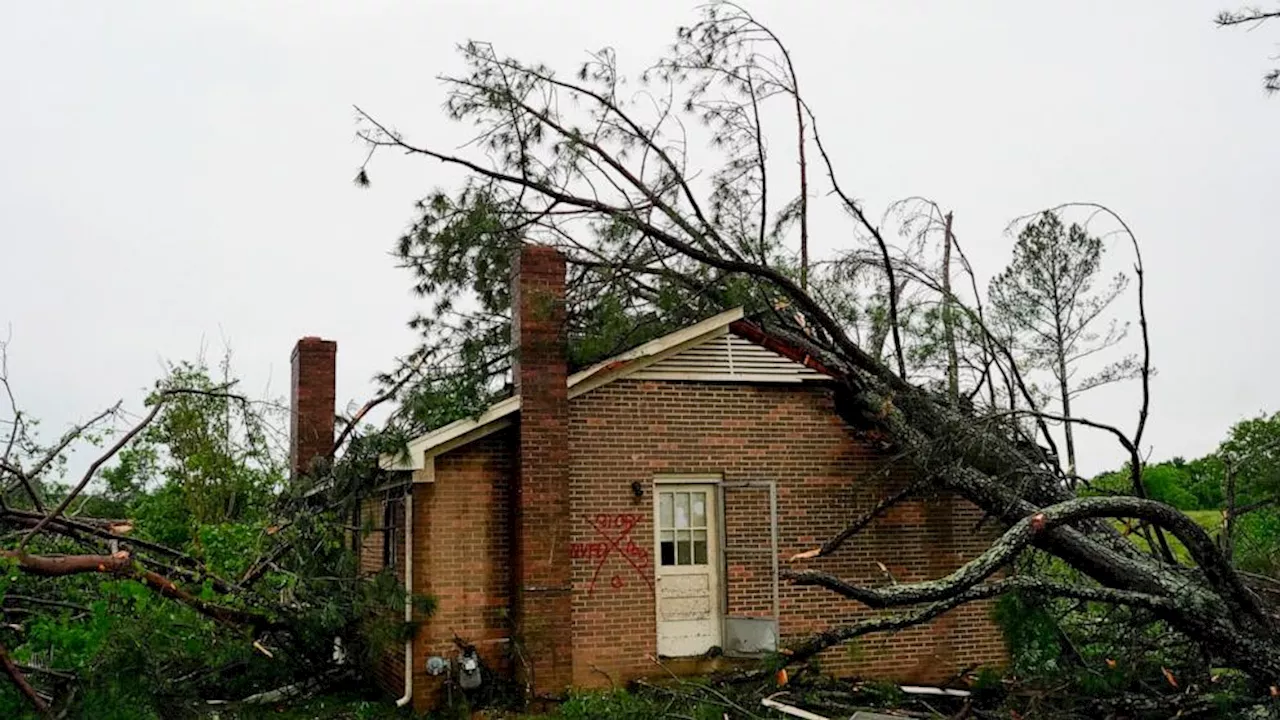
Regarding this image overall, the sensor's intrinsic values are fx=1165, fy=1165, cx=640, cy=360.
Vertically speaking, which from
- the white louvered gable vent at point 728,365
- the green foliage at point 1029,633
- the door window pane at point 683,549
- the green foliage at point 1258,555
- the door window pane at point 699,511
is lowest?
the green foliage at point 1029,633

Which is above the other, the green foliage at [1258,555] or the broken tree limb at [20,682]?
the green foliage at [1258,555]

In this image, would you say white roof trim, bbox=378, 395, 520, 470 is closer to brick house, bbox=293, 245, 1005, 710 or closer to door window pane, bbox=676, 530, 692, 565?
brick house, bbox=293, 245, 1005, 710

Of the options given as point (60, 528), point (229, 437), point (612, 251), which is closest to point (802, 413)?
point (612, 251)

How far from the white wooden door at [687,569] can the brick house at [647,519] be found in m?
0.02

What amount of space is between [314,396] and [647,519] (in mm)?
5670

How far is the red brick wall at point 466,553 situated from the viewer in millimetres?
11148

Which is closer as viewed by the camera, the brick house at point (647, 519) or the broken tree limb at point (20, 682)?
the broken tree limb at point (20, 682)

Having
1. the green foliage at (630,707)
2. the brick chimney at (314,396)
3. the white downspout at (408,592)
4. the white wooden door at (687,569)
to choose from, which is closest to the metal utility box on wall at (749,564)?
the white wooden door at (687,569)

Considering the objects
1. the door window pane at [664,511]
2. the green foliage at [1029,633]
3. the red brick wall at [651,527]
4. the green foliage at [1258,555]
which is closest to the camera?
the green foliage at [1029,633]

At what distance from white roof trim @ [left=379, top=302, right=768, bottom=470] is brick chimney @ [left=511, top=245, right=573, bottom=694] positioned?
246mm

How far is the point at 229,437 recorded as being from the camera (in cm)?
2038

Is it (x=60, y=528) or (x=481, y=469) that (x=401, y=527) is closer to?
(x=481, y=469)

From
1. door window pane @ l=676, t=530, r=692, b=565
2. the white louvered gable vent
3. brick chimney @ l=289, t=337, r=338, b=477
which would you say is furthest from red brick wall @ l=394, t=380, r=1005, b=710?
brick chimney @ l=289, t=337, r=338, b=477

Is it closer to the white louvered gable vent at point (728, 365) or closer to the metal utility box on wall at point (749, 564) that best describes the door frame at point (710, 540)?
the metal utility box on wall at point (749, 564)
